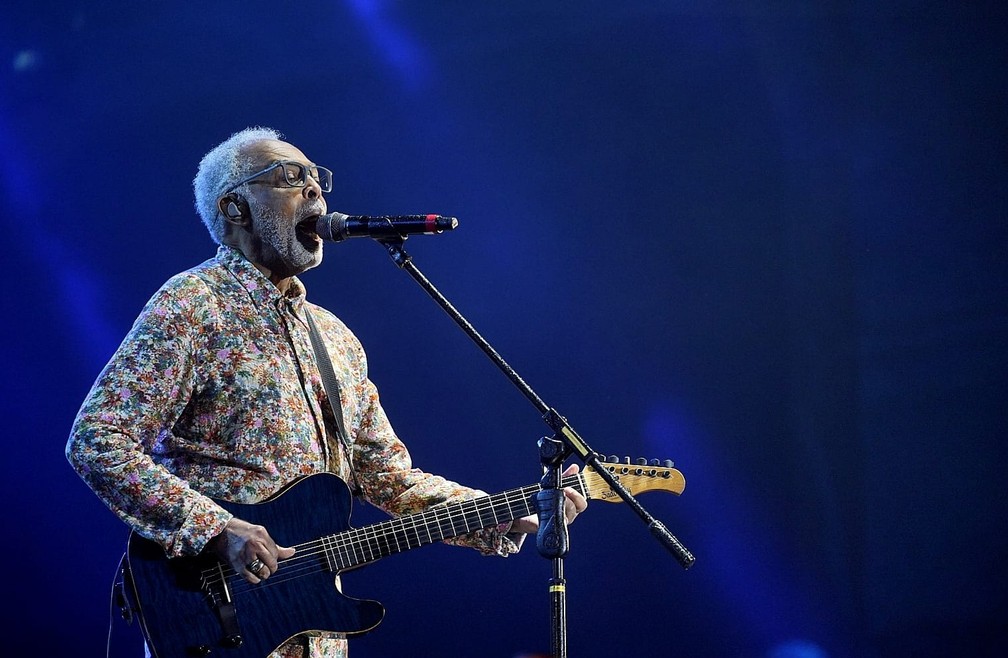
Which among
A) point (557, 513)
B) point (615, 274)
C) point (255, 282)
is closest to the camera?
point (557, 513)

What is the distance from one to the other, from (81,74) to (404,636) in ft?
8.84

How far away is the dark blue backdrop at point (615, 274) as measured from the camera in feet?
13.0

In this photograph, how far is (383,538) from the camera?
2730mm

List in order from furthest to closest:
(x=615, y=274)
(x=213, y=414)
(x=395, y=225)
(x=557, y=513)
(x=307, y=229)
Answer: (x=615, y=274), (x=307, y=229), (x=213, y=414), (x=395, y=225), (x=557, y=513)

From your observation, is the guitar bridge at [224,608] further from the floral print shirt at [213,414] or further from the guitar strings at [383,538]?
the floral print shirt at [213,414]

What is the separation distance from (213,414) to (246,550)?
424 millimetres

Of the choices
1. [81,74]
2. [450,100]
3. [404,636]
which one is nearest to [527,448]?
[404,636]

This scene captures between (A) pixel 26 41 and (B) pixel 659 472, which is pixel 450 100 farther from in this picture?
(B) pixel 659 472

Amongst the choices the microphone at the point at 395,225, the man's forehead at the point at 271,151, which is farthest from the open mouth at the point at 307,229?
the microphone at the point at 395,225

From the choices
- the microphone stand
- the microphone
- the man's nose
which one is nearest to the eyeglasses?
the man's nose

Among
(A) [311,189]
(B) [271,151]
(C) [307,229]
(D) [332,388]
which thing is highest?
(B) [271,151]

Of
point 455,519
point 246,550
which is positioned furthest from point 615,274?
point 246,550

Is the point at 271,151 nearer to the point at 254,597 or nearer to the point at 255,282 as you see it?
the point at 255,282

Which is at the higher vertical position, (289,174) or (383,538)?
→ (289,174)
